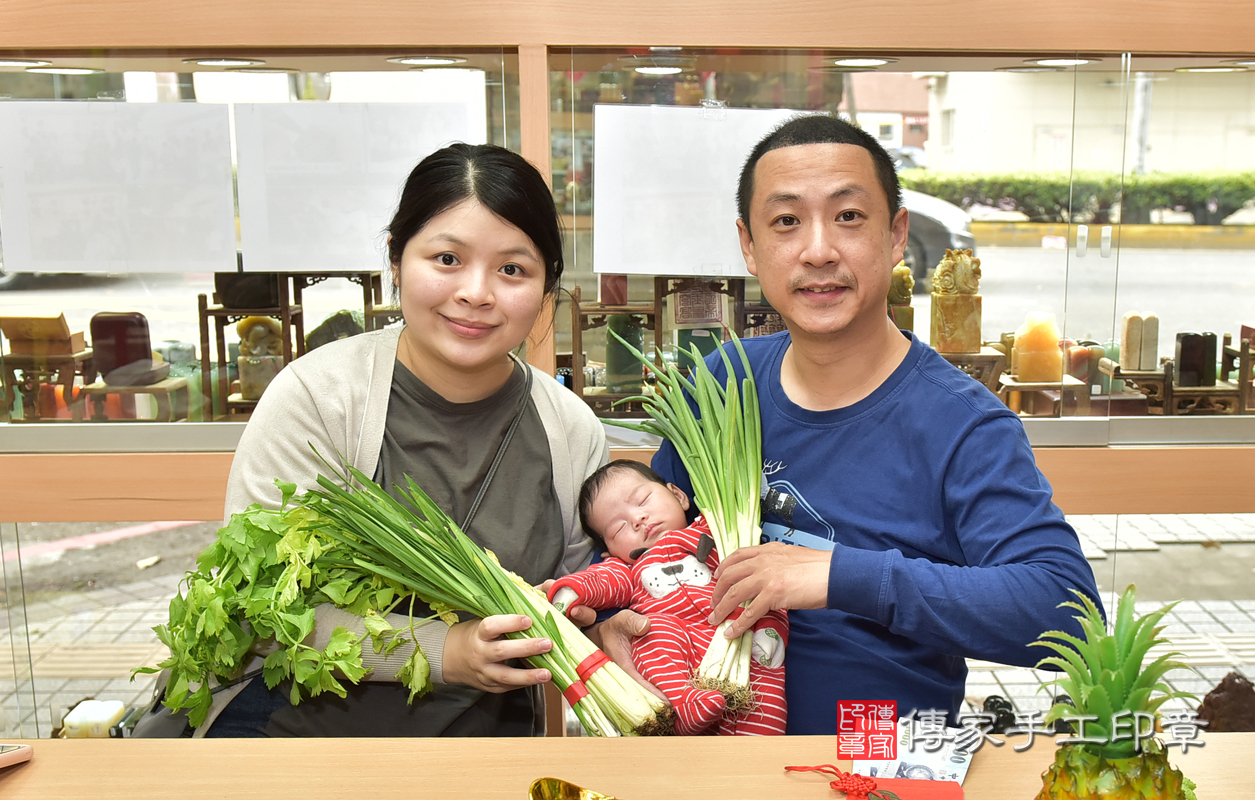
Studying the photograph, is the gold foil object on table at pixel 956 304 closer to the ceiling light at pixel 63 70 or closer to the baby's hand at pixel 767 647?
the baby's hand at pixel 767 647

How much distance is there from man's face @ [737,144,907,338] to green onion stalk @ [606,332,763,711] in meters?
0.20

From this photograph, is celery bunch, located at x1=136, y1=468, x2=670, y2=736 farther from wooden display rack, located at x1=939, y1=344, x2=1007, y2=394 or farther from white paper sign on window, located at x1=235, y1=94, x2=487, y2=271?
wooden display rack, located at x1=939, y1=344, x2=1007, y2=394

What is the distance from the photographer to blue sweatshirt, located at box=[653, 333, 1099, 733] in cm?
147

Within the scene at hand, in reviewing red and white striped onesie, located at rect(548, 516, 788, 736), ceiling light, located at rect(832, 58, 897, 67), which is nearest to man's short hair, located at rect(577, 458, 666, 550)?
red and white striped onesie, located at rect(548, 516, 788, 736)

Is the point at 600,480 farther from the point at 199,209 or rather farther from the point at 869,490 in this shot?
the point at 199,209

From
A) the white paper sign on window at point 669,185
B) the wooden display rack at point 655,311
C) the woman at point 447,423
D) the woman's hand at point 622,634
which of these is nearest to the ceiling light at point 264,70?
the white paper sign on window at point 669,185

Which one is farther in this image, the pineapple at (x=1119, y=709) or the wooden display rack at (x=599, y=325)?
the wooden display rack at (x=599, y=325)

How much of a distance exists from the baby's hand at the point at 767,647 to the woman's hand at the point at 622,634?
18 centimetres

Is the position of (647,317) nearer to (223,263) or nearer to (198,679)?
(223,263)

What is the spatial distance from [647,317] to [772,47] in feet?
2.68

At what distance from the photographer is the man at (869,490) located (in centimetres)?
148

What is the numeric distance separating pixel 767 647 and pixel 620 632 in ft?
0.82

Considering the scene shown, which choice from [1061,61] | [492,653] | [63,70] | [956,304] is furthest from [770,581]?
[63,70]

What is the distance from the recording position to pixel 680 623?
1.66 metres
